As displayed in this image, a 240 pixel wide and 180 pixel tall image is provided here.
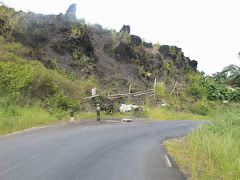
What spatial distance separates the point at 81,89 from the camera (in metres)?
21.0

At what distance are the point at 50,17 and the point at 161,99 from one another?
16.1 m

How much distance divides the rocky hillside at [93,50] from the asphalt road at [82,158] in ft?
45.3

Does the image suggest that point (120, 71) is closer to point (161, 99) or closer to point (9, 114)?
point (161, 99)

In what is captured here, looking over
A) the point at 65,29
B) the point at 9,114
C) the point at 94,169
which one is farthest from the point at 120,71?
the point at 94,169

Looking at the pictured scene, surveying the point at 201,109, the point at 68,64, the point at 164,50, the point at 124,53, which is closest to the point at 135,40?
the point at 124,53

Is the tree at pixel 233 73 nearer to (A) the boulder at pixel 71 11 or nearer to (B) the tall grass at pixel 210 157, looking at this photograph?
(A) the boulder at pixel 71 11

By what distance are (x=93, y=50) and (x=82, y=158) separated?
2286 cm

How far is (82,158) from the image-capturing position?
710 cm

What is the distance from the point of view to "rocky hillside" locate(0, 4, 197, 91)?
2370 centimetres

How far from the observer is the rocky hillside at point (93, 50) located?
23.7 metres

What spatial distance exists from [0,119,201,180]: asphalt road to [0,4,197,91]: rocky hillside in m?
13.8

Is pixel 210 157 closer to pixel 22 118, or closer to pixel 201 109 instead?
pixel 22 118

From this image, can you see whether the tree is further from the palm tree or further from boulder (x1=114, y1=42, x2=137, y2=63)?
boulder (x1=114, y1=42, x2=137, y2=63)

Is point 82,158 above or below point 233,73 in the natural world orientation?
below
